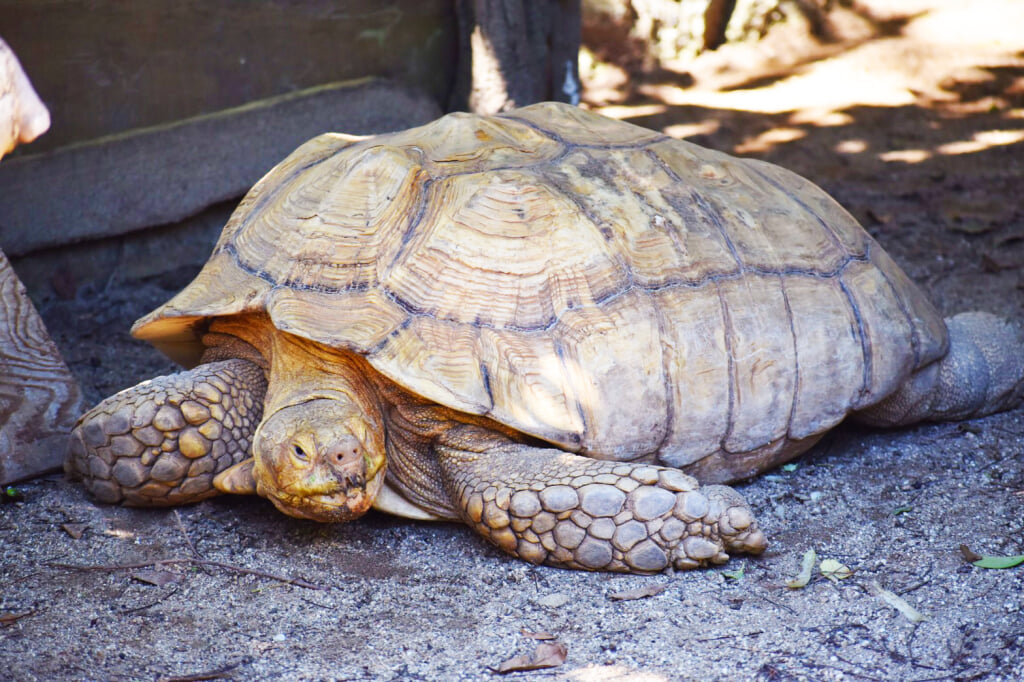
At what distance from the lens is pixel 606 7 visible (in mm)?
7797

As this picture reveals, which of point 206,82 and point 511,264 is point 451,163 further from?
point 206,82

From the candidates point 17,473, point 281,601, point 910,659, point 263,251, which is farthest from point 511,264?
point 17,473

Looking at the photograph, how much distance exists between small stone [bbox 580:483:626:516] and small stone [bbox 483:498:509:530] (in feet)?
0.70

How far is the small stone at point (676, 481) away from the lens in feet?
8.85

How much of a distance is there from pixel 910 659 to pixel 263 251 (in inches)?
80.9

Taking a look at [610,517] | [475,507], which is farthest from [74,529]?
[610,517]

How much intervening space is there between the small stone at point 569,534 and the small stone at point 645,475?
20 cm

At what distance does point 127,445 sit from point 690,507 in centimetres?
156

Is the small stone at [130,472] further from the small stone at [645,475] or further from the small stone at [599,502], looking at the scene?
the small stone at [645,475]

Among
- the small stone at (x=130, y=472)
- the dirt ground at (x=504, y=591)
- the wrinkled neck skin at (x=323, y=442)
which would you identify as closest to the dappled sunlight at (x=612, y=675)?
the dirt ground at (x=504, y=591)

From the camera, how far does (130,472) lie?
2.89 metres

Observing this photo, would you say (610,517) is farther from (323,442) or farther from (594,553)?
(323,442)

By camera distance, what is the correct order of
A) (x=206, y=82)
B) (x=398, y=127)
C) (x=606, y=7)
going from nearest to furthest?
(x=206, y=82) < (x=398, y=127) < (x=606, y=7)

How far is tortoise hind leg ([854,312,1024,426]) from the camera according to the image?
3492mm
